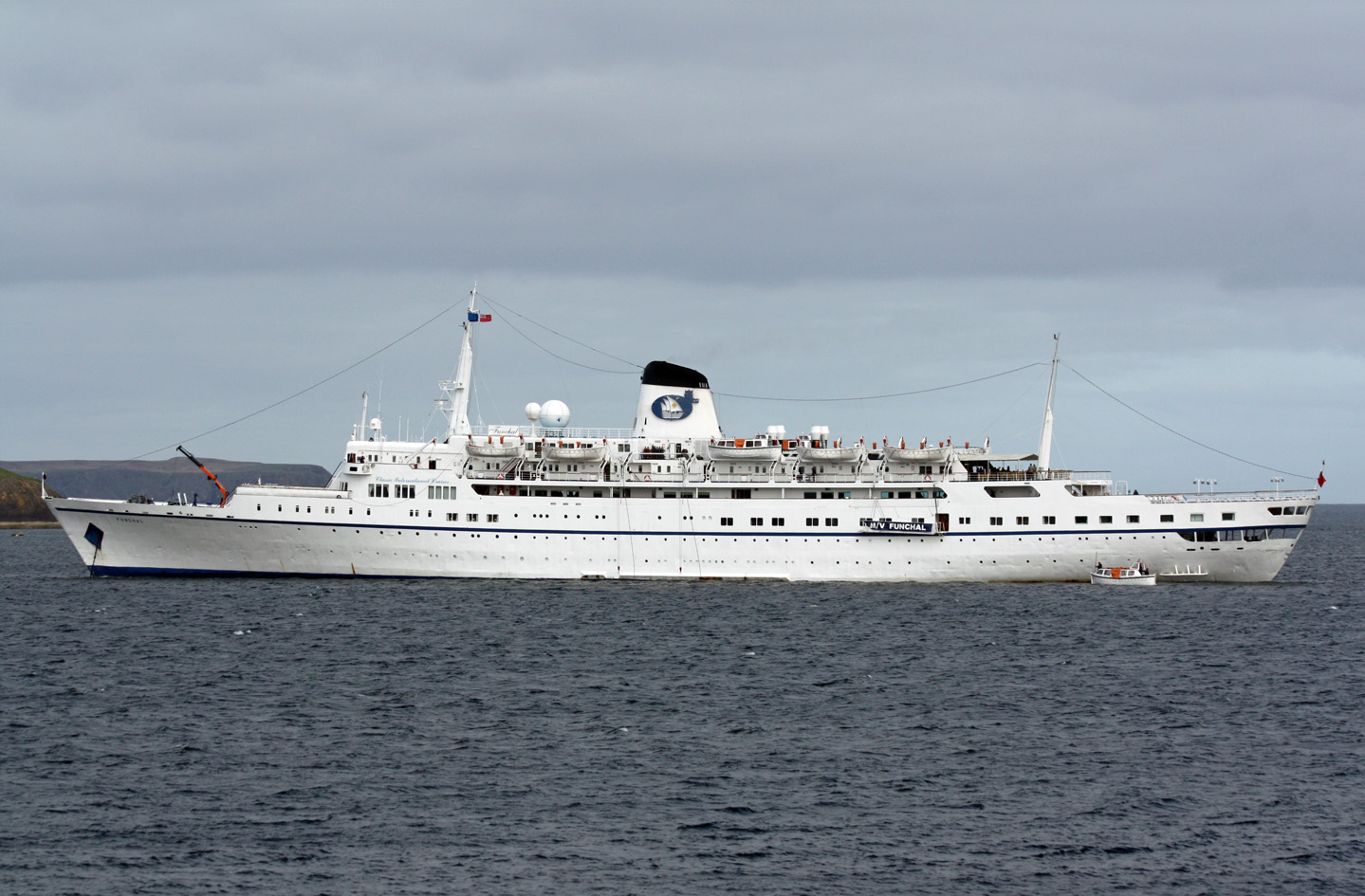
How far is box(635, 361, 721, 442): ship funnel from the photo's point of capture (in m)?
53.2

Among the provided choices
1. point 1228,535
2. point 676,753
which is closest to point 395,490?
point 676,753

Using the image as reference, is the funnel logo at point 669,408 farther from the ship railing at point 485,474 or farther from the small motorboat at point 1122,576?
the small motorboat at point 1122,576

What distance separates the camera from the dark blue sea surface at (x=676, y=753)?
58.1 feet

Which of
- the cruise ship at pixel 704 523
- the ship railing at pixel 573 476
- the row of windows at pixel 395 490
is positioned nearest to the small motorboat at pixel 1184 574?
the cruise ship at pixel 704 523

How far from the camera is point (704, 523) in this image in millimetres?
49656

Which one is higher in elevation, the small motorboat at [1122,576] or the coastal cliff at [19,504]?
the small motorboat at [1122,576]

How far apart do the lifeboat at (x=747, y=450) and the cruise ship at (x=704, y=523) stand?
129mm

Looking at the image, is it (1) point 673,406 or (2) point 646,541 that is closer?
(2) point 646,541

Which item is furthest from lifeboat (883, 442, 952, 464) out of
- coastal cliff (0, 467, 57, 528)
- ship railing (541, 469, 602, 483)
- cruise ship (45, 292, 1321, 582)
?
coastal cliff (0, 467, 57, 528)

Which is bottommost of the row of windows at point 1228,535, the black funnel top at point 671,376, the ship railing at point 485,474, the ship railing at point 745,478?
the row of windows at point 1228,535

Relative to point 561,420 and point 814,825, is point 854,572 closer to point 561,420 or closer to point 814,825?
point 561,420

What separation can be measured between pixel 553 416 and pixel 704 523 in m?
8.39

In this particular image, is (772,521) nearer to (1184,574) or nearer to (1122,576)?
(1122,576)

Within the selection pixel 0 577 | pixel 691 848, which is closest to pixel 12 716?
pixel 691 848
